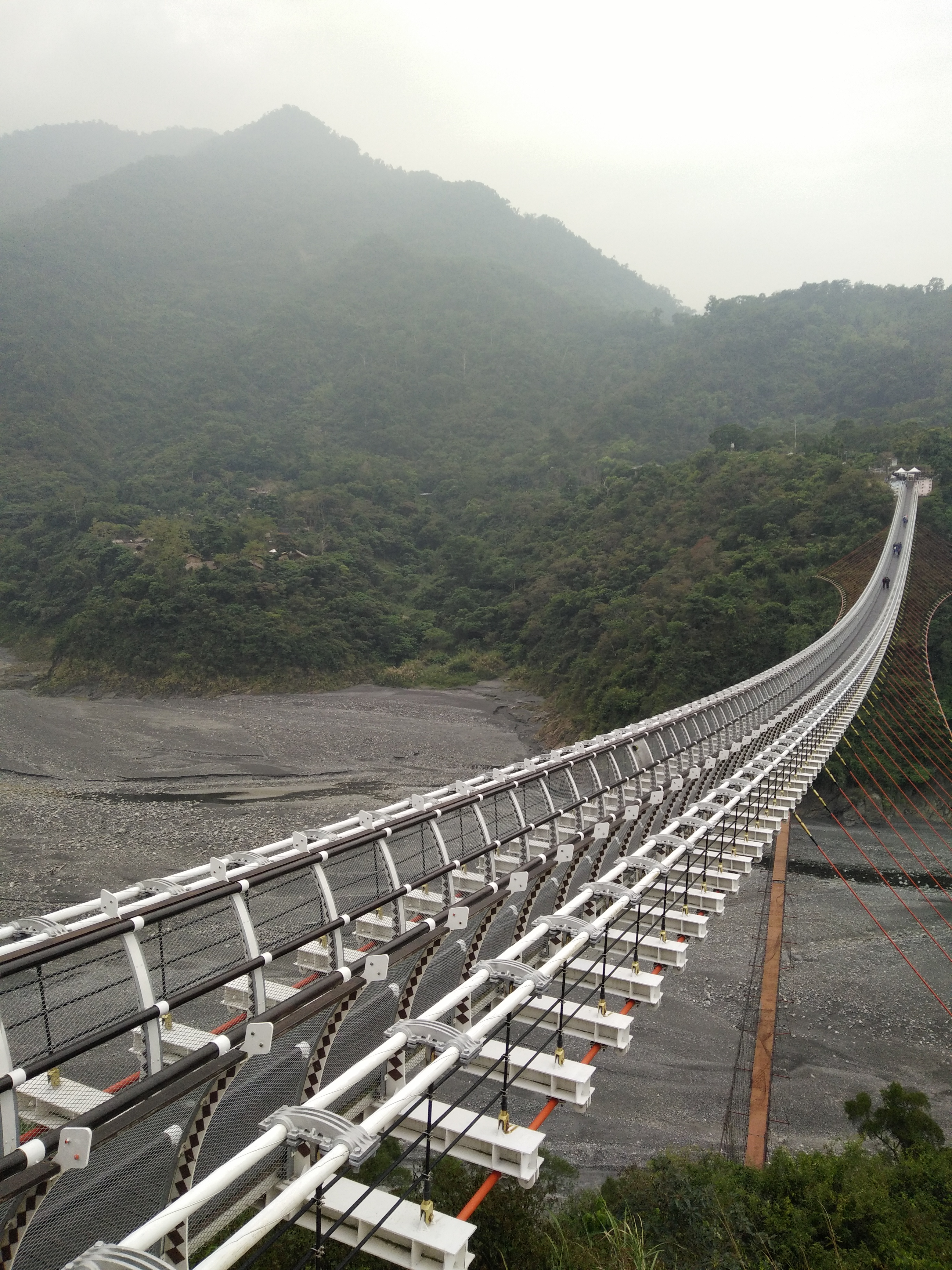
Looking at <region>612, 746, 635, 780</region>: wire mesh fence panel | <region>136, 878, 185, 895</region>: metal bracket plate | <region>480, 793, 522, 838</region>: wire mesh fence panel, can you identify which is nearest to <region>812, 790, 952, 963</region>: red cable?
<region>612, 746, 635, 780</region>: wire mesh fence panel

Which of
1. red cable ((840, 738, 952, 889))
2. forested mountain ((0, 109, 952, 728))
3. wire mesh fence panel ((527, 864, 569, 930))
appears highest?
forested mountain ((0, 109, 952, 728))

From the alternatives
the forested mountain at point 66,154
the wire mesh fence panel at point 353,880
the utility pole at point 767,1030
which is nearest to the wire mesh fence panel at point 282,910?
the wire mesh fence panel at point 353,880

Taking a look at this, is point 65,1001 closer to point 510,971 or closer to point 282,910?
point 282,910

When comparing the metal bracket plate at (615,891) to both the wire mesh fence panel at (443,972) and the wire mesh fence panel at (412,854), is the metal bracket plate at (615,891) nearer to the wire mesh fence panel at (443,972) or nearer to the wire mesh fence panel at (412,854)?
the wire mesh fence panel at (443,972)

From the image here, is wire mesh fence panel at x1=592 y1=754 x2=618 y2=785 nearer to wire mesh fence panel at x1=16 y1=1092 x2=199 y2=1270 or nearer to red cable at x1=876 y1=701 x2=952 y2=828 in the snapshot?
wire mesh fence panel at x1=16 y1=1092 x2=199 y2=1270

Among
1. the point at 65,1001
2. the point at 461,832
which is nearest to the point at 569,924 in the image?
the point at 461,832

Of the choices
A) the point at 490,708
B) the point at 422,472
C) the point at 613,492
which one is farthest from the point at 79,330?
the point at 490,708
